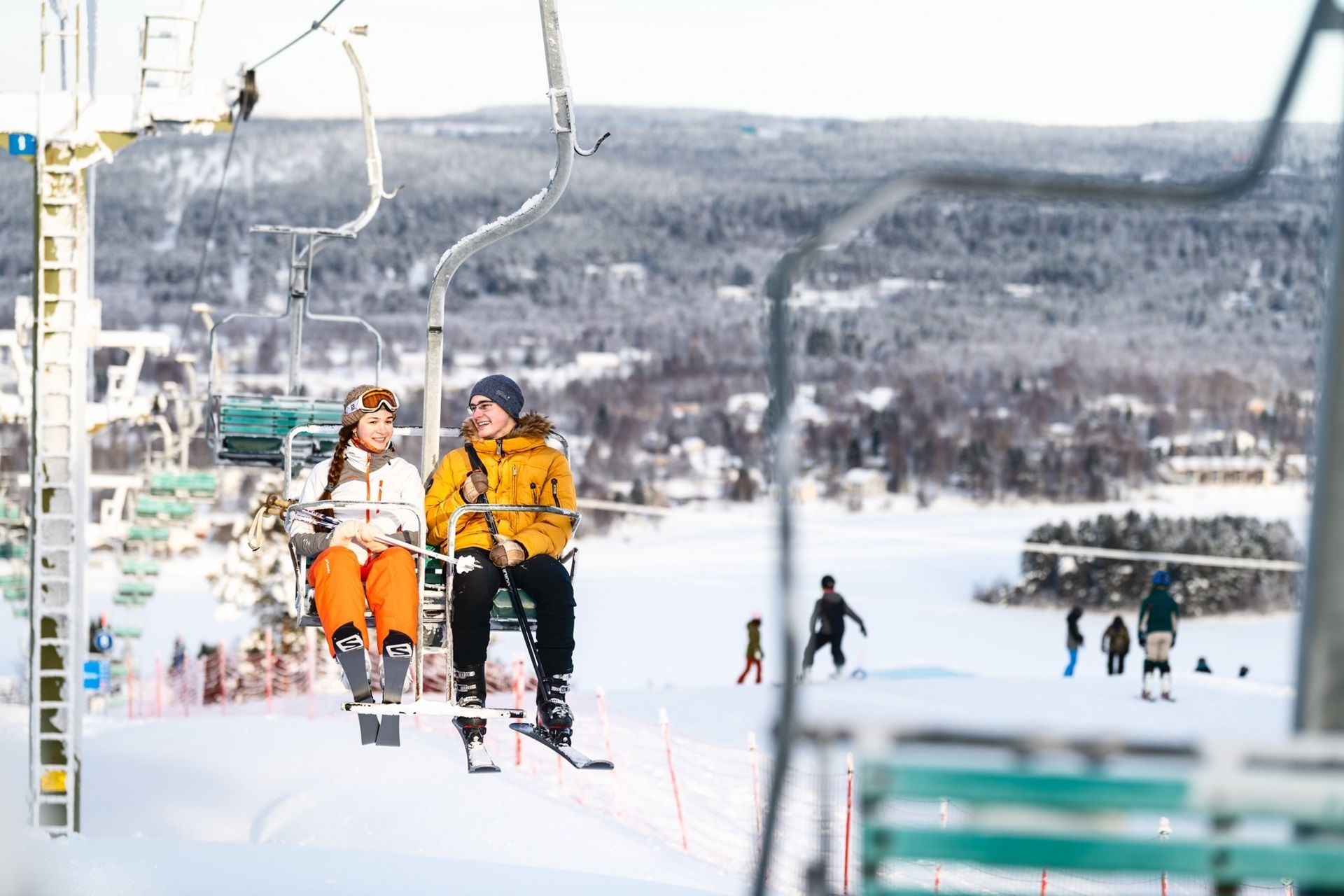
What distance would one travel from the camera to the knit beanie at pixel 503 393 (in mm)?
8492

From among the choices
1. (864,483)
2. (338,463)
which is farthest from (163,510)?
(864,483)

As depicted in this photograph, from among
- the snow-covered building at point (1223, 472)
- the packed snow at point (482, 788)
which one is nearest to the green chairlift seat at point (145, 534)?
the packed snow at point (482, 788)

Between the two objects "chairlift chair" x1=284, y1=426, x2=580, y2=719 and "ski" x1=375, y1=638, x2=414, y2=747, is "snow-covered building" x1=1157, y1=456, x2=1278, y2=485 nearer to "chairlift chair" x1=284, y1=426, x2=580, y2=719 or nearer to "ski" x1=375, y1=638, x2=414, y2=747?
"chairlift chair" x1=284, y1=426, x2=580, y2=719

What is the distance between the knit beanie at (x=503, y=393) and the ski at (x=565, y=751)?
1.27 metres

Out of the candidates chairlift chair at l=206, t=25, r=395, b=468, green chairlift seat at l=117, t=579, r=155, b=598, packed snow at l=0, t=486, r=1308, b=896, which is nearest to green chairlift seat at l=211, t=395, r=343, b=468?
chairlift chair at l=206, t=25, r=395, b=468

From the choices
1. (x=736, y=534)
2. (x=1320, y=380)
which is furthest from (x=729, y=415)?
(x=1320, y=380)

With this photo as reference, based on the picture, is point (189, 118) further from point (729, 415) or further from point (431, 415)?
point (729, 415)

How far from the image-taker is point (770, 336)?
3.58 metres

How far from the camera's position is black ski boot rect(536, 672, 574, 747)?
28.9 feet

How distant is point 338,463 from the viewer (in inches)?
342

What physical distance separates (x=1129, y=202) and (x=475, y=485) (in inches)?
210

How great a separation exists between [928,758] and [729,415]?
150m

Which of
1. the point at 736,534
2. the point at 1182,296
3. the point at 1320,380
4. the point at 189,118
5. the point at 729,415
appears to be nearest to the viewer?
the point at 1320,380

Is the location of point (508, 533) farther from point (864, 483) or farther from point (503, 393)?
point (864, 483)
